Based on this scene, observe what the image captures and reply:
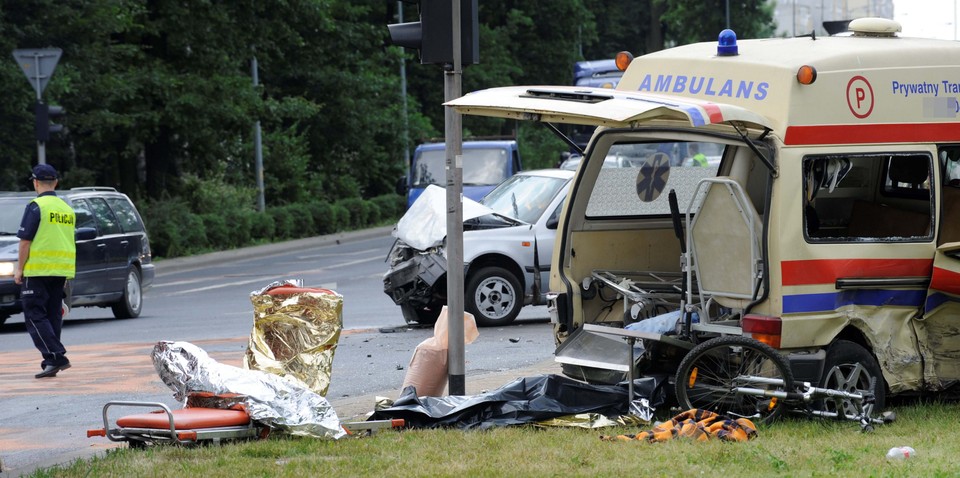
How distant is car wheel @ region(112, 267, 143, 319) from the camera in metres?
17.8

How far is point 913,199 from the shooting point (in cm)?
895

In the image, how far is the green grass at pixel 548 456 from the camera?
668cm

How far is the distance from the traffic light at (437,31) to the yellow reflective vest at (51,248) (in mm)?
4648

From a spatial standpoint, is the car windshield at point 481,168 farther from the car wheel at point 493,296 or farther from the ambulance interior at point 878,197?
the ambulance interior at point 878,197

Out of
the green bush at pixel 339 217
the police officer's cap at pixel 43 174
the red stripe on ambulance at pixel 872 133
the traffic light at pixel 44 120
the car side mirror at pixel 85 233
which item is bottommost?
the green bush at pixel 339 217

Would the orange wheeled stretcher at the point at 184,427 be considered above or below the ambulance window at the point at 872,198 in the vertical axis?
below

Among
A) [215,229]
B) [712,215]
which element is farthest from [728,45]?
[215,229]

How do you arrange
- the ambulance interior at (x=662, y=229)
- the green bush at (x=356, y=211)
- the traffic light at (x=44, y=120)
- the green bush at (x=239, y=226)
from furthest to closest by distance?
the green bush at (x=356, y=211)
the green bush at (x=239, y=226)
the traffic light at (x=44, y=120)
the ambulance interior at (x=662, y=229)

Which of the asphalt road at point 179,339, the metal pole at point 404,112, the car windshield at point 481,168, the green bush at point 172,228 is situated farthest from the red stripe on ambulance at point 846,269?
the metal pole at point 404,112

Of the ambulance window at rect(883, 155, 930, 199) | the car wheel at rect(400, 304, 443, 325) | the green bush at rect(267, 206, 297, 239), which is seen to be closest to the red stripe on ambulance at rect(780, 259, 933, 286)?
the ambulance window at rect(883, 155, 930, 199)

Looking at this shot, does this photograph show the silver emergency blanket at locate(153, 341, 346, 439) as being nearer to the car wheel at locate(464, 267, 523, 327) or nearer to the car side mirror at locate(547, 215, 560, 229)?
the car wheel at locate(464, 267, 523, 327)

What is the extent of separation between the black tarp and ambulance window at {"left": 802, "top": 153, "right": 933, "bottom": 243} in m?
1.49

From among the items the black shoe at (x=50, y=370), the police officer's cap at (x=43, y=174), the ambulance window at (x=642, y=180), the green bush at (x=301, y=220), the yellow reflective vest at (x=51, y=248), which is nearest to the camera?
the ambulance window at (x=642, y=180)

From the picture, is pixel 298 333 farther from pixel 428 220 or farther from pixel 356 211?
pixel 356 211
